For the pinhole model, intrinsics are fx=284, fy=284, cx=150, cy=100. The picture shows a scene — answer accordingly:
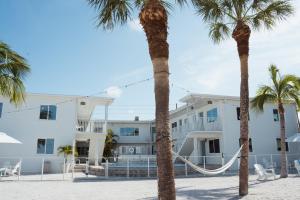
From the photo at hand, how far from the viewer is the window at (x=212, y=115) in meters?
25.7

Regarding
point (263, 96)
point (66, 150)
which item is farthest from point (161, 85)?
point (66, 150)

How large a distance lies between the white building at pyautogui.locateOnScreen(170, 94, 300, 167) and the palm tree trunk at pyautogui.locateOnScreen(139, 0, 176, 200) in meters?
17.2

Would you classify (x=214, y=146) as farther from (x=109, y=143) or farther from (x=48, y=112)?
(x=48, y=112)

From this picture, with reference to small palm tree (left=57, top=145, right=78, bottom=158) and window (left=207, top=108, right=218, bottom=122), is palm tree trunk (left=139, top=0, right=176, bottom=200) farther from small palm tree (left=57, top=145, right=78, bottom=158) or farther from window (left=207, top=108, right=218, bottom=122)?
window (left=207, top=108, right=218, bottom=122)

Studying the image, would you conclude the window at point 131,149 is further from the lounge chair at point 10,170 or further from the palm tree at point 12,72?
the palm tree at point 12,72

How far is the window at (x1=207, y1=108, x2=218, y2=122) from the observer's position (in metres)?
25.7

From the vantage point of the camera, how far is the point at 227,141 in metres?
24.0

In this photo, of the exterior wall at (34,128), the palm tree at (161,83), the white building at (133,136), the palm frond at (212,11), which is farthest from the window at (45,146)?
the palm tree at (161,83)

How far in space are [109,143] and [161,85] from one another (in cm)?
2969

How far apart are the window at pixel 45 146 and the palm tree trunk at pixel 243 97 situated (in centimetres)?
1617

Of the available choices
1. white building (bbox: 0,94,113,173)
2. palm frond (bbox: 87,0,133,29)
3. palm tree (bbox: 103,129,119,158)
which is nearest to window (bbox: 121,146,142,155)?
palm tree (bbox: 103,129,119,158)

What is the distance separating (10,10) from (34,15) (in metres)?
1.08

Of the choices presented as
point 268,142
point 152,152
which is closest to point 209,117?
point 268,142

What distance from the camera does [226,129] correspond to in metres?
24.3
